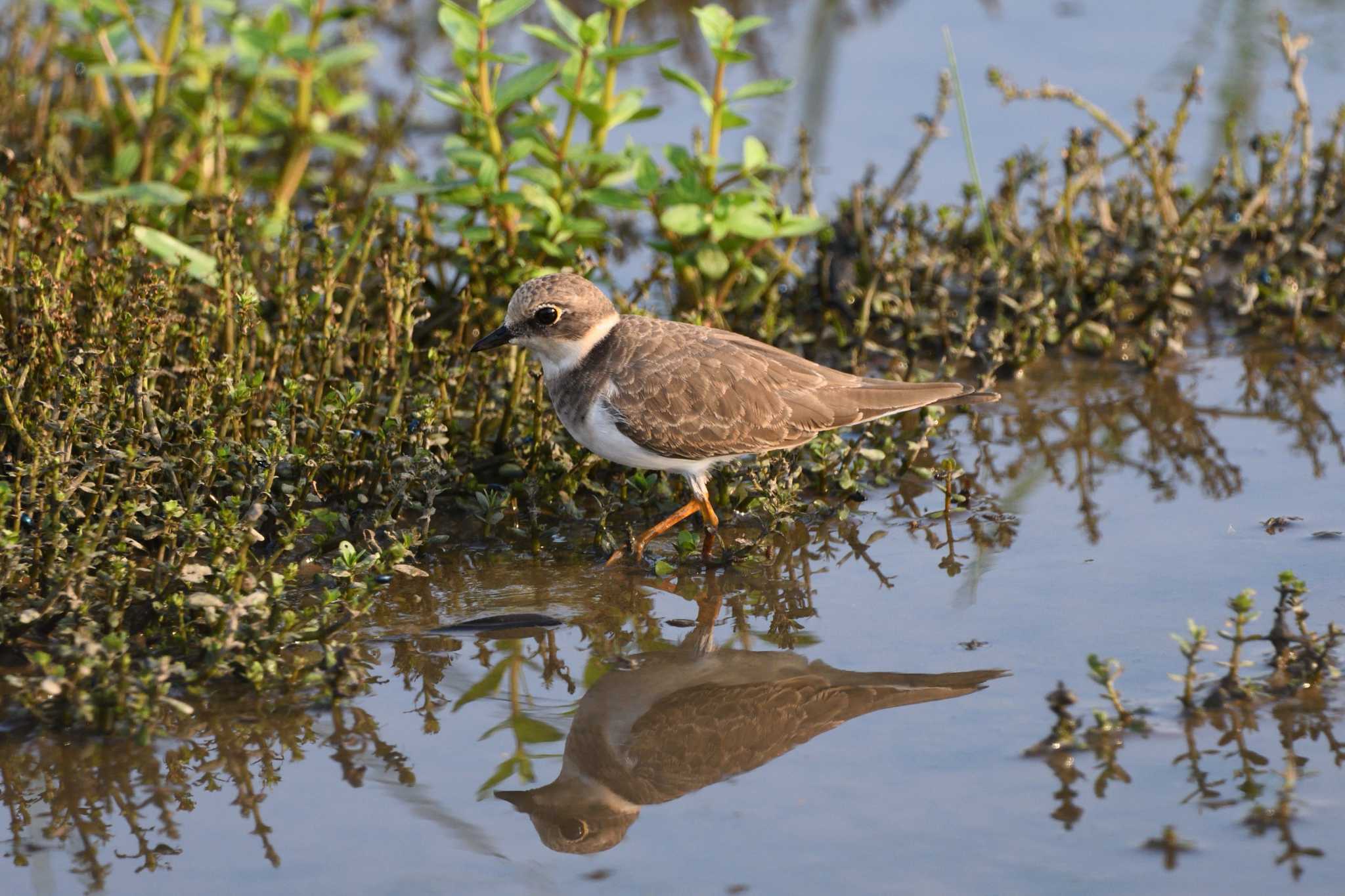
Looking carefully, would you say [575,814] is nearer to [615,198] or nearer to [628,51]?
[615,198]

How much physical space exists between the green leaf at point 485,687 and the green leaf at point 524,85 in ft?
8.86

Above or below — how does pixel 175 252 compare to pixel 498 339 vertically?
above

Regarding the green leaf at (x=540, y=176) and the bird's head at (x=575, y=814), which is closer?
the bird's head at (x=575, y=814)

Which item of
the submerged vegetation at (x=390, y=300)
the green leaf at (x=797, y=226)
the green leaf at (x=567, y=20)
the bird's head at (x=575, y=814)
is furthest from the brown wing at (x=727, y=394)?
the bird's head at (x=575, y=814)

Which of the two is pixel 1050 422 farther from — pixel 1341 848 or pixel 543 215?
pixel 1341 848

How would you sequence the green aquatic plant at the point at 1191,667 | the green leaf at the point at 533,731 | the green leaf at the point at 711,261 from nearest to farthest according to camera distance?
the green aquatic plant at the point at 1191,667 → the green leaf at the point at 533,731 → the green leaf at the point at 711,261

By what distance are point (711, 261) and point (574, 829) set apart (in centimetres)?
354

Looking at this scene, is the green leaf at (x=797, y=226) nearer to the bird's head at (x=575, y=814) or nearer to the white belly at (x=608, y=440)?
the white belly at (x=608, y=440)

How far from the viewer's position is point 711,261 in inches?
277

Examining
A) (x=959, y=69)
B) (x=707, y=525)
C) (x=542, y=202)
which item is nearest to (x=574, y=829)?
(x=707, y=525)

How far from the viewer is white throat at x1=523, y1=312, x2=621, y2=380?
5891mm

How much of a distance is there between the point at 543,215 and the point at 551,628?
2363 mm

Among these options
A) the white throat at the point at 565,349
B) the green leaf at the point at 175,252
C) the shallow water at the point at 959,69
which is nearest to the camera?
the white throat at the point at 565,349

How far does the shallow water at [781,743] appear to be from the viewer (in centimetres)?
389
